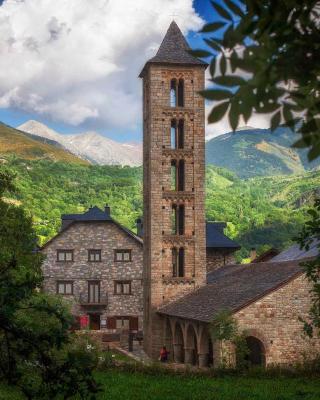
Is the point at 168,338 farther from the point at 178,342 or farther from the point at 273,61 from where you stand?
the point at 273,61

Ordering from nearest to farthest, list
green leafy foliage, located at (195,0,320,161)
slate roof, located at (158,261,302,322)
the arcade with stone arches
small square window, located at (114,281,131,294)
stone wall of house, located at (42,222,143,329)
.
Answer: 1. green leafy foliage, located at (195,0,320,161)
2. the arcade with stone arches
3. slate roof, located at (158,261,302,322)
4. stone wall of house, located at (42,222,143,329)
5. small square window, located at (114,281,131,294)

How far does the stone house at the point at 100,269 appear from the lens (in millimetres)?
46406

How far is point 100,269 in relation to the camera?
46750mm

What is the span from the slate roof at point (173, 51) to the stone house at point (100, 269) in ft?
39.0

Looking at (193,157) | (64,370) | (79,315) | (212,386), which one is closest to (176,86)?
(193,157)

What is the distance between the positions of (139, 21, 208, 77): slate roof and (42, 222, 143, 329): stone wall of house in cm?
1190

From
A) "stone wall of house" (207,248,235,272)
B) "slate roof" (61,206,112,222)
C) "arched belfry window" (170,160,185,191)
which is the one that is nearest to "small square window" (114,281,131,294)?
"slate roof" (61,206,112,222)

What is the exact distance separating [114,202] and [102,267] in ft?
169

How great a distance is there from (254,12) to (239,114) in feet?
1.85

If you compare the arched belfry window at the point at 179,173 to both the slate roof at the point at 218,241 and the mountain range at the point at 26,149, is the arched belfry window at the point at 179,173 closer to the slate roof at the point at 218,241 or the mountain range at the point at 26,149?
the slate roof at the point at 218,241

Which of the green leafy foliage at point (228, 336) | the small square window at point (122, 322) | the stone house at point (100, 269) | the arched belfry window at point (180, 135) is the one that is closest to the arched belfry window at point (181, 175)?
the arched belfry window at point (180, 135)

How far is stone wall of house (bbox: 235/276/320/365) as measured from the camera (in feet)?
85.5

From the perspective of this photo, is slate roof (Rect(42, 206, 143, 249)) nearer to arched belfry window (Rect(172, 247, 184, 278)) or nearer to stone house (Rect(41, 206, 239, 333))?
stone house (Rect(41, 206, 239, 333))

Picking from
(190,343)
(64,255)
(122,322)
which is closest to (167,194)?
(190,343)
